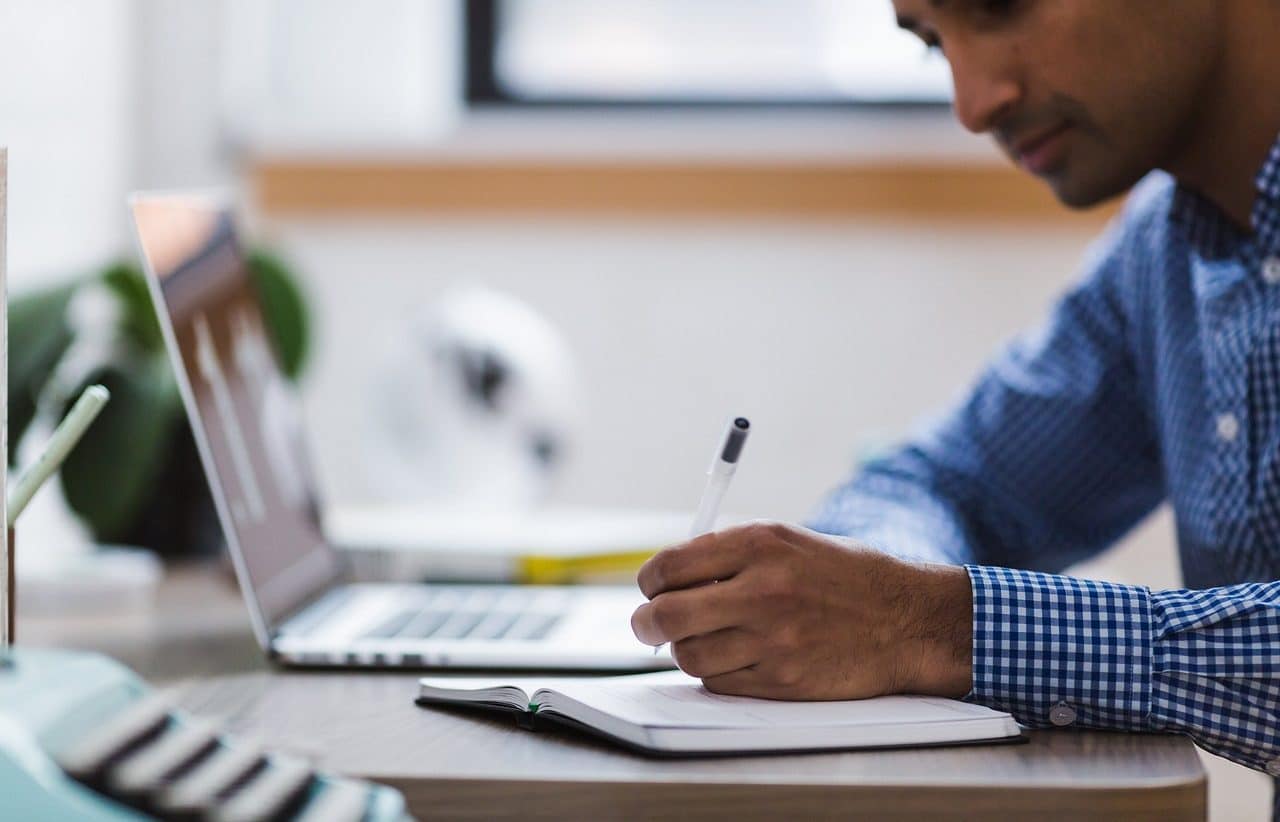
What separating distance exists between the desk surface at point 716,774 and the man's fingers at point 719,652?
0.07 meters

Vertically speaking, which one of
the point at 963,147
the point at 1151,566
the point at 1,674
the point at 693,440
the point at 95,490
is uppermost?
the point at 963,147

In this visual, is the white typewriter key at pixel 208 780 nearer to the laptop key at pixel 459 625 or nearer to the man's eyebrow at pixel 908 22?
the laptop key at pixel 459 625

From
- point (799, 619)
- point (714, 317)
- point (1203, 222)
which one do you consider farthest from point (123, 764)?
point (714, 317)

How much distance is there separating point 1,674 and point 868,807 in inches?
12.6

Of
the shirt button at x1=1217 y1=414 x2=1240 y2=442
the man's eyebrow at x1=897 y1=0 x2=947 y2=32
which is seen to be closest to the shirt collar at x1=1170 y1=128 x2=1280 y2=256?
the shirt button at x1=1217 y1=414 x2=1240 y2=442

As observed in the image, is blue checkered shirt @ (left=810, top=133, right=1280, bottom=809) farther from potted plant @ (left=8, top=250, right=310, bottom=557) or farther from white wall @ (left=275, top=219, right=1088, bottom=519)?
white wall @ (left=275, top=219, right=1088, bottom=519)

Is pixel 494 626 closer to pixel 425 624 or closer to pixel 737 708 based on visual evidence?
pixel 425 624

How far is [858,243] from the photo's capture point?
90.1 inches

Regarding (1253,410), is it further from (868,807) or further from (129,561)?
(129,561)

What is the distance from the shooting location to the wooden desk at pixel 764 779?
0.57 meters

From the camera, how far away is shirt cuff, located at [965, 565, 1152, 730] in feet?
2.31

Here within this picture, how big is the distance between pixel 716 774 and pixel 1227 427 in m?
0.59

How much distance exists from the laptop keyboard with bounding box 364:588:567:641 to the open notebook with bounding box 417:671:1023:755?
0.19m

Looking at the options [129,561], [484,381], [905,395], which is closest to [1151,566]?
[905,395]
